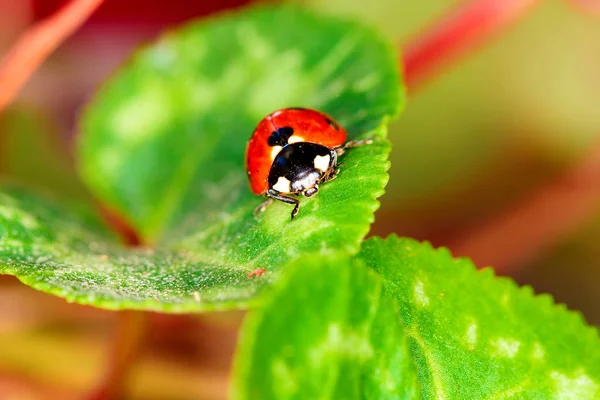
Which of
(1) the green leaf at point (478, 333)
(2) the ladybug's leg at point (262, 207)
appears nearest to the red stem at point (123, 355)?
(2) the ladybug's leg at point (262, 207)

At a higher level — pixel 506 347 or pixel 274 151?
pixel 274 151

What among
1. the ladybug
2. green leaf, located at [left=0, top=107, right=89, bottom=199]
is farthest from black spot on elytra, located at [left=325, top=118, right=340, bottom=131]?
green leaf, located at [left=0, top=107, right=89, bottom=199]

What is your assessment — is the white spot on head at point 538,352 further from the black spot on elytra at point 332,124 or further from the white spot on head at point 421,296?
the black spot on elytra at point 332,124

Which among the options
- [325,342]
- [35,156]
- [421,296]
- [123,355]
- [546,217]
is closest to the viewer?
[325,342]

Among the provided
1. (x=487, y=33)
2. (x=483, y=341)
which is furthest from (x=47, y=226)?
(x=487, y=33)

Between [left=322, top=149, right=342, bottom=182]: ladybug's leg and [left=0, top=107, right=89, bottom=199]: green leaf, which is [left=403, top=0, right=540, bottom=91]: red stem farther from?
[left=0, top=107, right=89, bottom=199]: green leaf

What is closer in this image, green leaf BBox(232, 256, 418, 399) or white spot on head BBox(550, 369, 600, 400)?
green leaf BBox(232, 256, 418, 399)

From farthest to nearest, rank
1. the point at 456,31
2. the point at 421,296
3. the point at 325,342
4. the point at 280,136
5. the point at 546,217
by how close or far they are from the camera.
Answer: the point at 546,217 → the point at 456,31 → the point at 280,136 → the point at 421,296 → the point at 325,342

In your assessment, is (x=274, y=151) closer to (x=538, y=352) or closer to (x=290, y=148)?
(x=290, y=148)

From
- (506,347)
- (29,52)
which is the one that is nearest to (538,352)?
(506,347)
